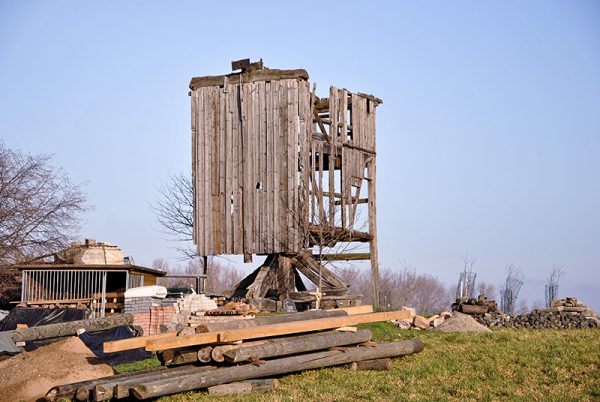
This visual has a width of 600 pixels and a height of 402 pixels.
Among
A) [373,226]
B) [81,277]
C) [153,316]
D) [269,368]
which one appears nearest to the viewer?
[269,368]

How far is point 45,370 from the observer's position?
47.0ft

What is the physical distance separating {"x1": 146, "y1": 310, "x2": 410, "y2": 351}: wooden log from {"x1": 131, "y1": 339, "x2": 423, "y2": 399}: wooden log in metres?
0.47

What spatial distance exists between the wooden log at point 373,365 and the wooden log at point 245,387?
2047 millimetres

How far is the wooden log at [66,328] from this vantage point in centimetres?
1884

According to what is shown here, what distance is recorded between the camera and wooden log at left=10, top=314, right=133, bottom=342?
1884cm

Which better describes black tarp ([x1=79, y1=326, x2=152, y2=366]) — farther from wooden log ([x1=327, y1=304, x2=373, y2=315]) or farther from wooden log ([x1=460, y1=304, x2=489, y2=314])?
wooden log ([x1=460, y1=304, x2=489, y2=314])

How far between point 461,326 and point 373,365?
7439 millimetres

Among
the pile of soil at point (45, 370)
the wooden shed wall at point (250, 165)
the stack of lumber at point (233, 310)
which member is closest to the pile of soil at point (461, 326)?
the stack of lumber at point (233, 310)

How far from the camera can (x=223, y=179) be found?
28906 millimetres

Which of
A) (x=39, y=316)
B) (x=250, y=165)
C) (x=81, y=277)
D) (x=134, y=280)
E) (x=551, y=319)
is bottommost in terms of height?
(x=551, y=319)

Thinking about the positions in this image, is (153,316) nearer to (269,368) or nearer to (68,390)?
(269,368)

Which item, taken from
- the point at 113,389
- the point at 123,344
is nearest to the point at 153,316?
the point at 123,344

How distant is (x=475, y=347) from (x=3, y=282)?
20.9 meters

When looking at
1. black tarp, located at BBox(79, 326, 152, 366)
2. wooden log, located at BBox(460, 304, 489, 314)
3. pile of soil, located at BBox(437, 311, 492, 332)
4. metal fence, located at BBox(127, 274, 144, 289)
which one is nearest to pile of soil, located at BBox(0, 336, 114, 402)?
black tarp, located at BBox(79, 326, 152, 366)
